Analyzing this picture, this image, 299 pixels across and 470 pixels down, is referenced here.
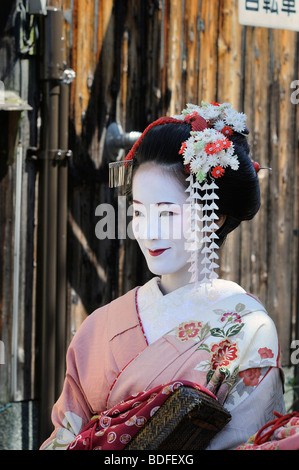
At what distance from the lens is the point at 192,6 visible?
5.73 meters

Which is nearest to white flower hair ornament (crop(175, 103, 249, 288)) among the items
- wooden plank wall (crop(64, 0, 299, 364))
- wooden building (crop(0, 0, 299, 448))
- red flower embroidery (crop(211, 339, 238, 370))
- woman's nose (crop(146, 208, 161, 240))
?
woman's nose (crop(146, 208, 161, 240))

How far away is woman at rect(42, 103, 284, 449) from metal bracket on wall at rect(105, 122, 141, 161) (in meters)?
2.11

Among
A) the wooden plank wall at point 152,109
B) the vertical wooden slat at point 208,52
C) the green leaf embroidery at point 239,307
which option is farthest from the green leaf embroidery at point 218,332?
the vertical wooden slat at point 208,52

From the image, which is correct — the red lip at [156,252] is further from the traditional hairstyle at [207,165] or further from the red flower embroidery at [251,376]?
the red flower embroidery at [251,376]

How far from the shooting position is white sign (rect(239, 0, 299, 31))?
4.30 meters

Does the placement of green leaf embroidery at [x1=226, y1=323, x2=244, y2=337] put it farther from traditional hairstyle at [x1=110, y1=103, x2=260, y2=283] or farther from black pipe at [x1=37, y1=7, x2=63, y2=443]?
black pipe at [x1=37, y1=7, x2=63, y2=443]

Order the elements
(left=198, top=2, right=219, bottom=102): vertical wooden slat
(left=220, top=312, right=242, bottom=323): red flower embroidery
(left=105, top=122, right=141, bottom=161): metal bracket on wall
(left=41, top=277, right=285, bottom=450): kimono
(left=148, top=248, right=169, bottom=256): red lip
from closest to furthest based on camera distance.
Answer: (left=41, top=277, right=285, bottom=450): kimono < (left=220, top=312, right=242, bottom=323): red flower embroidery < (left=148, top=248, right=169, bottom=256): red lip < (left=105, top=122, right=141, bottom=161): metal bracket on wall < (left=198, top=2, right=219, bottom=102): vertical wooden slat

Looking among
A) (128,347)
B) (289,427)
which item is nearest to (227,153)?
(128,347)

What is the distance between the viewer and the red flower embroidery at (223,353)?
110 inches

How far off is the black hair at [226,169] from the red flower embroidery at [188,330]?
444mm

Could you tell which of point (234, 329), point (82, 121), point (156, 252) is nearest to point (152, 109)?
point (82, 121)

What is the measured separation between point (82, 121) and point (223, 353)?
2.80m

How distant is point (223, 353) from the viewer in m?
2.82
